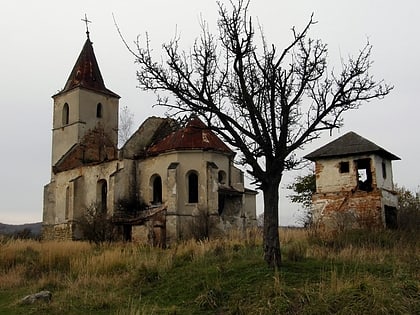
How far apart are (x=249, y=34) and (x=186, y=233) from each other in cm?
2154

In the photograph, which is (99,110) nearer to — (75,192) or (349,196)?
(75,192)

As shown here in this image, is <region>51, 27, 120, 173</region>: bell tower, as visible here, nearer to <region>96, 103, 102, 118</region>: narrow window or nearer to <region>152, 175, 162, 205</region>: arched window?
<region>96, 103, 102, 118</region>: narrow window

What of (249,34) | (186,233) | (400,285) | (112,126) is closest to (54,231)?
(112,126)

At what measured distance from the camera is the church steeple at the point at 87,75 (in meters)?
45.5

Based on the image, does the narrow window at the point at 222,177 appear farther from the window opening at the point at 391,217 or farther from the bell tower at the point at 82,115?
the window opening at the point at 391,217

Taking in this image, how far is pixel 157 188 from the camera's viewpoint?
3722 centimetres

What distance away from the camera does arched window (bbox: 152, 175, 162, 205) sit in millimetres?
36750

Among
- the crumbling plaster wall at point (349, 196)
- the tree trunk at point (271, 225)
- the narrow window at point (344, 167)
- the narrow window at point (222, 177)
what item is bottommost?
the tree trunk at point (271, 225)

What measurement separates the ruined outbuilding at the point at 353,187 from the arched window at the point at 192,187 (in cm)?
997

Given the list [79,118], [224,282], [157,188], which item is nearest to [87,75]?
[79,118]

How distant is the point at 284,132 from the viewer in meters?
A: 13.3

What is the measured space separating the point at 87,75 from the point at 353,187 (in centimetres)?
2830

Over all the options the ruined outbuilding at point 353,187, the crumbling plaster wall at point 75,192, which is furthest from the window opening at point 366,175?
the crumbling plaster wall at point 75,192

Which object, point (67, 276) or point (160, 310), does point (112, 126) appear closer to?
point (67, 276)
